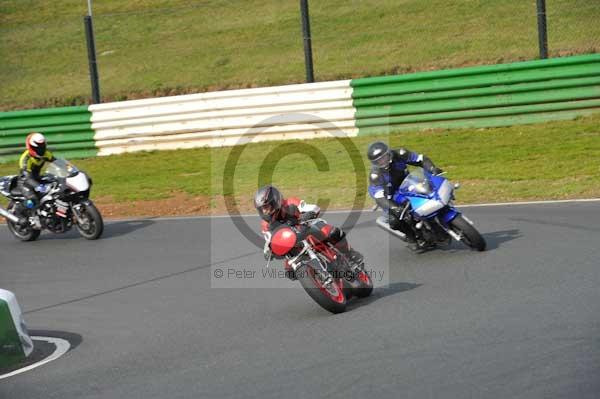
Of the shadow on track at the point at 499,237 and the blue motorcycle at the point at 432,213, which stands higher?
the blue motorcycle at the point at 432,213

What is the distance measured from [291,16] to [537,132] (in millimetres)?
10800

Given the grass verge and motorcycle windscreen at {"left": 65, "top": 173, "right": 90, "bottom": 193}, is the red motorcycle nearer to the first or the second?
motorcycle windscreen at {"left": 65, "top": 173, "right": 90, "bottom": 193}

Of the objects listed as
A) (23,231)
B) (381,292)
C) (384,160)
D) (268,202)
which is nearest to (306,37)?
(23,231)

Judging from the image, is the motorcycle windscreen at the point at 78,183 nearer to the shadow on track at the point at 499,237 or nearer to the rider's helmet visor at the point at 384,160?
the rider's helmet visor at the point at 384,160

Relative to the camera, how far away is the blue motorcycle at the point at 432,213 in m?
10.2

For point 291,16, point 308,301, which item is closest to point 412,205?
point 308,301

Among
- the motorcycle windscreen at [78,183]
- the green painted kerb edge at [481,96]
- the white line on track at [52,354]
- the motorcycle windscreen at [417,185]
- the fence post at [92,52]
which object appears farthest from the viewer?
the fence post at [92,52]

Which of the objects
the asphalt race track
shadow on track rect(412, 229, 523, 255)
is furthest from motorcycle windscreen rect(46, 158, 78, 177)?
shadow on track rect(412, 229, 523, 255)

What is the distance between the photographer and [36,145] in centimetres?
1410

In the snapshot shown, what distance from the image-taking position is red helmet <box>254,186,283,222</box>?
8.48 m

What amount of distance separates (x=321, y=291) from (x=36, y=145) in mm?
7254

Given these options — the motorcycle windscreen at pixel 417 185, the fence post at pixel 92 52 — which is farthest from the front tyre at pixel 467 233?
the fence post at pixel 92 52

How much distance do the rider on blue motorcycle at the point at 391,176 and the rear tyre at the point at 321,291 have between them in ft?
7.34

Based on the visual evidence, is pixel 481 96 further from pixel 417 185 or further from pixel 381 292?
pixel 381 292
